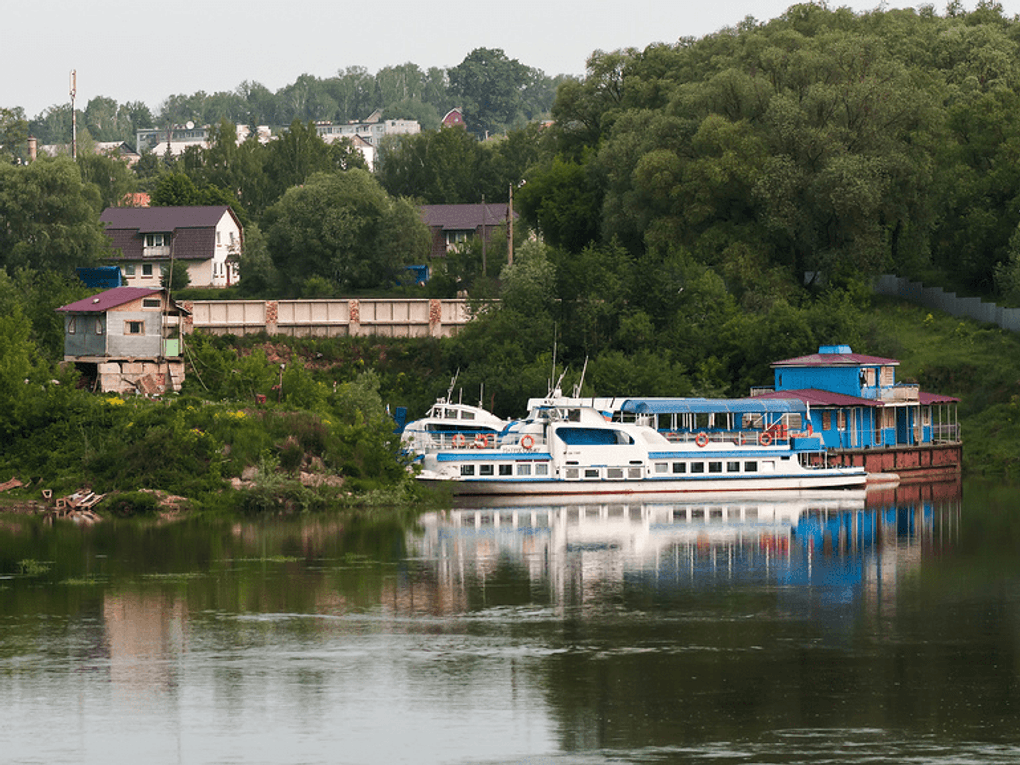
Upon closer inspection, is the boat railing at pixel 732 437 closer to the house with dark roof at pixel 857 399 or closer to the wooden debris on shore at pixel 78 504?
the house with dark roof at pixel 857 399

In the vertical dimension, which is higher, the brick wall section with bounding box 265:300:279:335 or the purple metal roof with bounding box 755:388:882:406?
the brick wall section with bounding box 265:300:279:335

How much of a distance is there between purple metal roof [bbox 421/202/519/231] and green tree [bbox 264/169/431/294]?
29.6 metres

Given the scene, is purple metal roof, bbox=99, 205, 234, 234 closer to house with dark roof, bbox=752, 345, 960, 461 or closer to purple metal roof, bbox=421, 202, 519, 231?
purple metal roof, bbox=421, 202, 519, 231

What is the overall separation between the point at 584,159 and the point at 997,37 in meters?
25.3

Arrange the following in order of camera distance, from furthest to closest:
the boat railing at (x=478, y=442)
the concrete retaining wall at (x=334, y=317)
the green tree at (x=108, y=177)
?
the green tree at (x=108, y=177) < the concrete retaining wall at (x=334, y=317) < the boat railing at (x=478, y=442)

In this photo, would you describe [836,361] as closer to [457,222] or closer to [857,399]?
[857,399]

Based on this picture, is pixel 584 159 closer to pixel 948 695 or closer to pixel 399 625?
pixel 399 625

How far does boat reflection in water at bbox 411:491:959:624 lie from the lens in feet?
127

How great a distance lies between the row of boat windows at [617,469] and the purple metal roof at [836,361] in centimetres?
948

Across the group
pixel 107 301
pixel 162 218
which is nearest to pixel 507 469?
pixel 107 301

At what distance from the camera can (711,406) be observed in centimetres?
6519

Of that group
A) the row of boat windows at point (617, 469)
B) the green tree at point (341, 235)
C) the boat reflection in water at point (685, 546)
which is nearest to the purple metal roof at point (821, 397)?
the row of boat windows at point (617, 469)

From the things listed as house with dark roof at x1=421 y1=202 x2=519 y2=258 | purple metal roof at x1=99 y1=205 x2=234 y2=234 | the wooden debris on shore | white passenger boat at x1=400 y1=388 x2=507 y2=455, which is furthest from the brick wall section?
house with dark roof at x1=421 y1=202 x2=519 y2=258

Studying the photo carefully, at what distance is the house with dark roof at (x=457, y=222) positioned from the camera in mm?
131750
